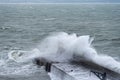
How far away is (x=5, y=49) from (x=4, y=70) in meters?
13.8

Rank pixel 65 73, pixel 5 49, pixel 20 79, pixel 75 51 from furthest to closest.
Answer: pixel 5 49 → pixel 75 51 → pixel 20 79 → pixel 65 73

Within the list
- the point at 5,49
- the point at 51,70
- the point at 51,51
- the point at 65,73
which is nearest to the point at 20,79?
the point at 51,70

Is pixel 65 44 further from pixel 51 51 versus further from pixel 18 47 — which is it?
pixel 18 47

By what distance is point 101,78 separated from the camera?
2720 centimetres

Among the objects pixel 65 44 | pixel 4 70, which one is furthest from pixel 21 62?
pixel 65 44

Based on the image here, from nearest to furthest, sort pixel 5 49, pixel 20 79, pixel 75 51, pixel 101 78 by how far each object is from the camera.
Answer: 1. pixel 101 78
2. pixel 20 79
3. pixel 75 51
4. pixel 5 49

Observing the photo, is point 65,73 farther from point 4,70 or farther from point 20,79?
point 4,70

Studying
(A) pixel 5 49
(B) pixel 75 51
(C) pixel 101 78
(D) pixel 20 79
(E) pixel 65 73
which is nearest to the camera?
(C) pixel 101 78

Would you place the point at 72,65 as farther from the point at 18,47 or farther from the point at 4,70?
the point at 18,47

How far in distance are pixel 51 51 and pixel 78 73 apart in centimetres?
1126

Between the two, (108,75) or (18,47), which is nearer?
(108,75)

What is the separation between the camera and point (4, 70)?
35.5 meters

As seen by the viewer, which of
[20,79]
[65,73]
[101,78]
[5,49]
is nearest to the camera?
[101,78]

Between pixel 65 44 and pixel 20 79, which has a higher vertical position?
pixel 65 44
